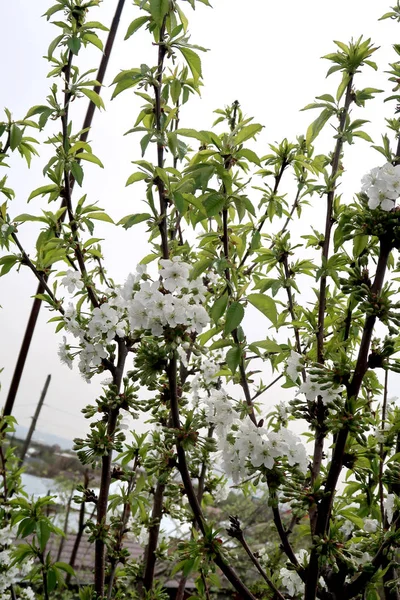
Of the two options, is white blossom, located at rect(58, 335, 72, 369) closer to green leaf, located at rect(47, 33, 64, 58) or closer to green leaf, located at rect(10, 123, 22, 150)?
green leaf, located at rect(10, 123, 22, 150)

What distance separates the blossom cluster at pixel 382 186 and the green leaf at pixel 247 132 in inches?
9.9

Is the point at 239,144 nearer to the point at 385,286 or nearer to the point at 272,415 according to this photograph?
the point at 385,286

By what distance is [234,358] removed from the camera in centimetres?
113

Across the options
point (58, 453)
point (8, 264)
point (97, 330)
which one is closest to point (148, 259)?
point (97, 330)

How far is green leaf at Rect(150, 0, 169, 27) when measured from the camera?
1121 millimetres

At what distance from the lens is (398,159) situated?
1.22 metres

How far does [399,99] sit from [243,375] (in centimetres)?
79

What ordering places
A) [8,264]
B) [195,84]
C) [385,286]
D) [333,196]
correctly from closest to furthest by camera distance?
[385,286] → [195,84] → [333,196] → [8,264]

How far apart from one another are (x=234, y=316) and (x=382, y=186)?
1.34 ft

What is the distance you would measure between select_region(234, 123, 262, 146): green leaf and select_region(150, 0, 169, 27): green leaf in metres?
0.28

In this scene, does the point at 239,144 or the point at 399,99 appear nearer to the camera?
the point at 239,144

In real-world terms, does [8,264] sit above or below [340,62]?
below

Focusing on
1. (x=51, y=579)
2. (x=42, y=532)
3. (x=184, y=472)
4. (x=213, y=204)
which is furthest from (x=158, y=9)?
(x=51, y=579)

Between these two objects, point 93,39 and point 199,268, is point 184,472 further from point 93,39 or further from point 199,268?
point 93,39
